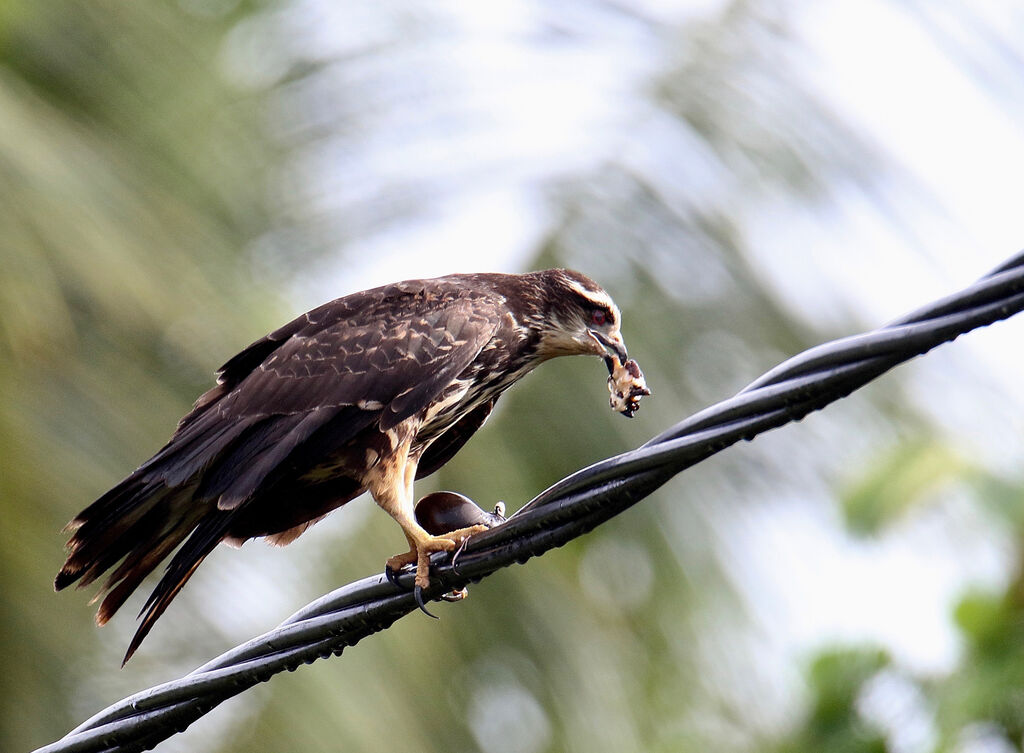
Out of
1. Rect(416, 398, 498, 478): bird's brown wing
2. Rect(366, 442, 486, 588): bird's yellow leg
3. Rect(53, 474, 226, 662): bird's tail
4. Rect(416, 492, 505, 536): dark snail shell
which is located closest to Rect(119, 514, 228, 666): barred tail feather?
Rect(53, 474, 226, 662): bird's tail

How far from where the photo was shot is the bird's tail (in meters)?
4.09

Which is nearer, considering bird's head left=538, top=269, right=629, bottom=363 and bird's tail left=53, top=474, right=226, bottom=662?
bird's tail left=53, top=474, right=226, bottom=662

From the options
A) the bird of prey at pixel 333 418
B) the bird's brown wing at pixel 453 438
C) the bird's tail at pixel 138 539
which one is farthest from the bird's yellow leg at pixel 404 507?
the bird's tail at pixel 138 539

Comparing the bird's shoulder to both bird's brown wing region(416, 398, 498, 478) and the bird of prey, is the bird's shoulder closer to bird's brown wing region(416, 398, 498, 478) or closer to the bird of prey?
the bird of prey

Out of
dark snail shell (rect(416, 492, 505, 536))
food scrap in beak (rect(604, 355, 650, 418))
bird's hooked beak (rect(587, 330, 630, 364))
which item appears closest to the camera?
dark snail shell (rect(416, 492, 505, 536))

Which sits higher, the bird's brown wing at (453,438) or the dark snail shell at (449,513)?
the bird's brown wing at (453,438)

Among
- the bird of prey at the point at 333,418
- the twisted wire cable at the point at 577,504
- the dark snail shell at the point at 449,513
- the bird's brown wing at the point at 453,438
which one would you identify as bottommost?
the twisted wire cable at the point at 577,504

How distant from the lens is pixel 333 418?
4.38 meters

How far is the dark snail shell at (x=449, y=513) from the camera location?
389 centimetres

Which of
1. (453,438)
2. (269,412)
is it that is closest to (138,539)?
(269,412)

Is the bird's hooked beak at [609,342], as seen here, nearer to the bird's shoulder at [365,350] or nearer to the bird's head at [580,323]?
the bird's head at [580,323]

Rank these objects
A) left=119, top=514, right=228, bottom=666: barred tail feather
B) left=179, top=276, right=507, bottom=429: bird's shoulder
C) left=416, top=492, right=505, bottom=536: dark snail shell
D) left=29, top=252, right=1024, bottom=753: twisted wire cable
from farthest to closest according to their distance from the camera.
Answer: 1. left=179, top=276, right=507, bottom=429: bird's shoulder
2. left=119, top=514, right=228, bottom=666: barred tail feather
3. left=416, top=492, right=505, bottom=536: dark snail shell
4. left=29, top=252, right=1024, bottom=753: twisted wire cable

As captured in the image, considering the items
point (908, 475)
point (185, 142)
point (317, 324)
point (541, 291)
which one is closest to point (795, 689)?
point (908, 475)

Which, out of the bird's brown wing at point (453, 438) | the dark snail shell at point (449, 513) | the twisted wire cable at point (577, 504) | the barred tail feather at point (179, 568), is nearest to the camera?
the twisted wire cable at point (577, 504)
